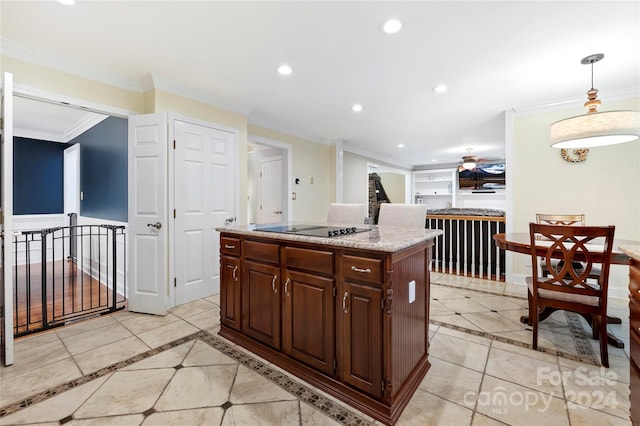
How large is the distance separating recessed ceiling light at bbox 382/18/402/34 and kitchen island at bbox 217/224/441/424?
158 centimetres

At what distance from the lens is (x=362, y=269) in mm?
1527

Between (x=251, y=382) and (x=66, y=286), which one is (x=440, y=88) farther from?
(x=66, y=286)

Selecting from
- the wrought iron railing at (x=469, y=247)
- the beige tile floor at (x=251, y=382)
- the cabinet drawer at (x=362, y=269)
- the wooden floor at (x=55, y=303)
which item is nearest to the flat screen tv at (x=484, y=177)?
the wrought iron railing at (x=469, y=247)

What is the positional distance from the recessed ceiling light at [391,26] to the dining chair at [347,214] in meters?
1.66

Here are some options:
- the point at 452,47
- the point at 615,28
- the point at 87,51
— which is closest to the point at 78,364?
the point at 87,51

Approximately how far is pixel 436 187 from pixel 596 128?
26.6 feet

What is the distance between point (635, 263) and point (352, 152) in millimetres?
5773

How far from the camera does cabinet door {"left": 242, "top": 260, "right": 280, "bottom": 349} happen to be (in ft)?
6.50

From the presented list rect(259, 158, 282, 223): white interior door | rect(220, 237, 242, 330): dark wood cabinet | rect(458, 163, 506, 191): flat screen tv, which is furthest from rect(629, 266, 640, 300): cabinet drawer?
rect(458, 163, 506, 191): flat screen tv

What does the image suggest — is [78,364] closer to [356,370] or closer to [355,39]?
[356,370]

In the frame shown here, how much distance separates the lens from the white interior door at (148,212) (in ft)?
9.62

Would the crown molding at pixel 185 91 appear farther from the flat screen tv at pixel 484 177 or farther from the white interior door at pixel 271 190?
the flat screen tv at pixel 484 177

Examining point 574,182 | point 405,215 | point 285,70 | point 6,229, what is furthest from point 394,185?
point 6,229

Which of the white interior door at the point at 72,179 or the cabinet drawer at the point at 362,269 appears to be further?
the white interior door at the point at 72,179
